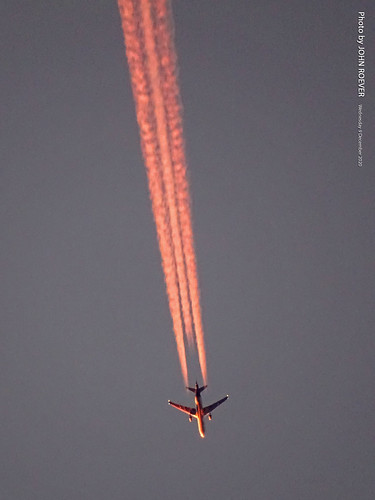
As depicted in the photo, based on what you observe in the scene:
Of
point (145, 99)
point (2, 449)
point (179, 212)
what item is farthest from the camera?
point (2, 449)

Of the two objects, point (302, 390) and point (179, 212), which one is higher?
point (302, 390)

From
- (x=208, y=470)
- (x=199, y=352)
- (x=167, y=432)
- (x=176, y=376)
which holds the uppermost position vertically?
(x=176, y=376)

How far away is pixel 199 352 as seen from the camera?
44531 millimetres

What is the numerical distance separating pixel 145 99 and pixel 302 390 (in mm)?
54177

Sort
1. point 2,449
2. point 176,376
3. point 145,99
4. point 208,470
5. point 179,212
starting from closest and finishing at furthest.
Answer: point 145,99, point 179,212, point 208,470, point 176,376, point 2,449

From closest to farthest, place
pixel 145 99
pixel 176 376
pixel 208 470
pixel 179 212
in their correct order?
pixel 145 99 < pixel 179 212 < pixel 208 470 < pixel 176 376

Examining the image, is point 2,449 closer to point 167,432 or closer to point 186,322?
point 167,432

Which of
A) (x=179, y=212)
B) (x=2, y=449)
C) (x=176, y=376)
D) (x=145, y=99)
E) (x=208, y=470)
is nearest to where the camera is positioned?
(x=145, y=99)

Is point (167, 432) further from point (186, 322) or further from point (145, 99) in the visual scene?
point (145, 99)

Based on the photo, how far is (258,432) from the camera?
280 feet

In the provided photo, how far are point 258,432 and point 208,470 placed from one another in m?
7.29

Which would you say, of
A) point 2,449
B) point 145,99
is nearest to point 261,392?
point 2,449

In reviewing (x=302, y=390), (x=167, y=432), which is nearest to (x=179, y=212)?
(x=302, y=390)

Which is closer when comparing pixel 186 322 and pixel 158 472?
pixel 186 322
